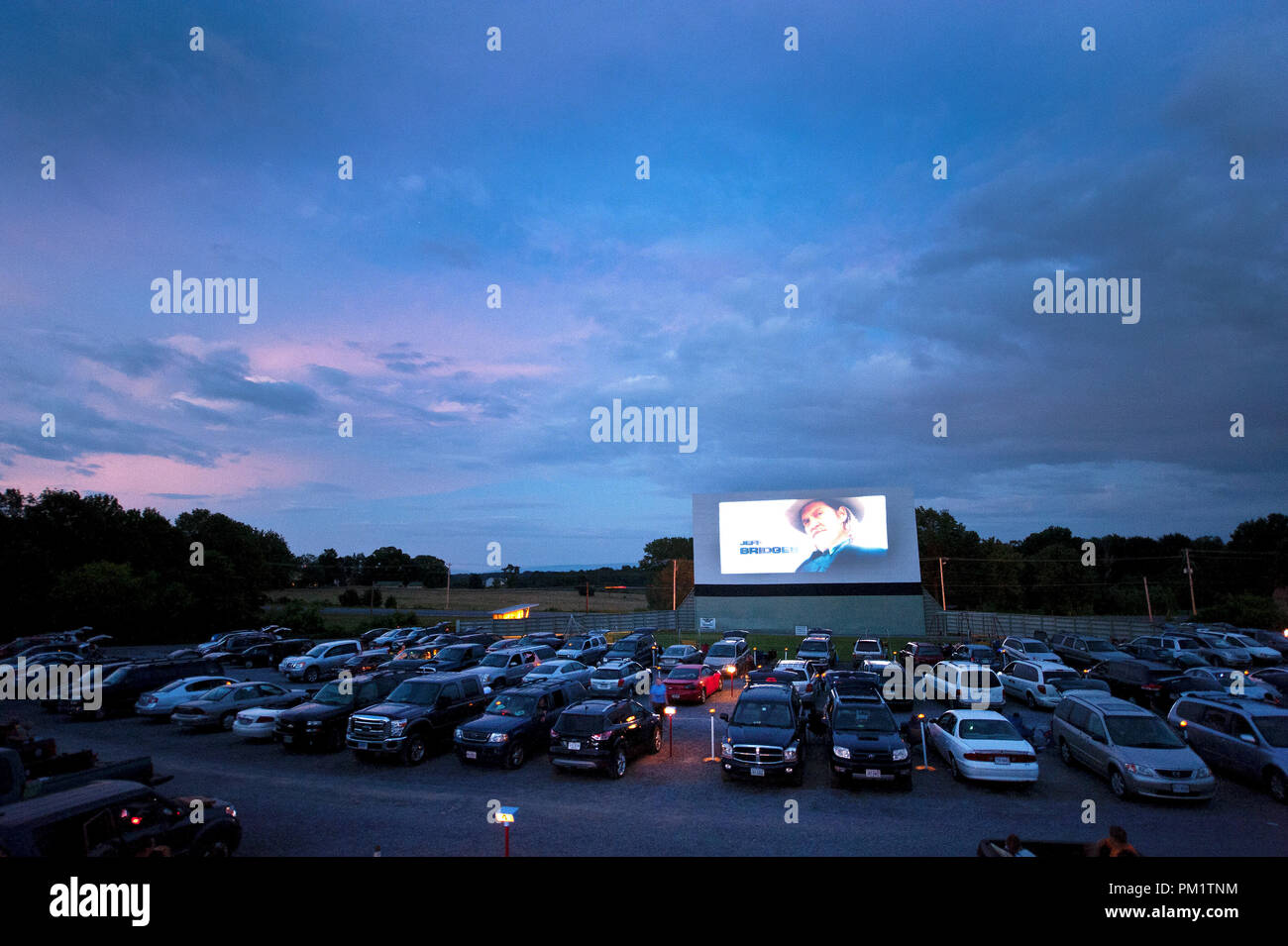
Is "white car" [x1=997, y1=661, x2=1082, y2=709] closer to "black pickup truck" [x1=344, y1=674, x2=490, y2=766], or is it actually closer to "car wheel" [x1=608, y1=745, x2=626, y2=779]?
"car wheel" [x1=608, y1=745, x2=626, y2=779]

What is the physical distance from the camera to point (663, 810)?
12.1 m

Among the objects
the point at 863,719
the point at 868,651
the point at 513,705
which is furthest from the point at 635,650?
the point at 863,719

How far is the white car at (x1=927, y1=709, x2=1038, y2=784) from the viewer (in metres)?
13.1

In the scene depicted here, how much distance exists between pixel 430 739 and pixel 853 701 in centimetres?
983

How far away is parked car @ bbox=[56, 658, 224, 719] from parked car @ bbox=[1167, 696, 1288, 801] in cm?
2829

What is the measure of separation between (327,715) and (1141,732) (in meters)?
17.8

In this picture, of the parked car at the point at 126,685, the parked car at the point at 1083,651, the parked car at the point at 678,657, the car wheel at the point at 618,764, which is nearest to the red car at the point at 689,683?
the parked car at the point at 678,657

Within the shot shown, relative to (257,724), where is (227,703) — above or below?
above

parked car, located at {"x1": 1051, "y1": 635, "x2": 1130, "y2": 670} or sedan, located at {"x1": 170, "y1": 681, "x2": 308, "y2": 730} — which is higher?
sedan, located at {"x1": 170, "y1": 681, "x2": 308, "y2": 730}

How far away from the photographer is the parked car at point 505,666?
23.0 meters

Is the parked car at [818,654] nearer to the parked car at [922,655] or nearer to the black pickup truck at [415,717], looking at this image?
the parked car at [922,655]

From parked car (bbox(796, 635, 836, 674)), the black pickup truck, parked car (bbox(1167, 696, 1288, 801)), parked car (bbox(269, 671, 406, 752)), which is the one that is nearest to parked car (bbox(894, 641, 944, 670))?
parked car (bbox(796, 635, 836, 674))

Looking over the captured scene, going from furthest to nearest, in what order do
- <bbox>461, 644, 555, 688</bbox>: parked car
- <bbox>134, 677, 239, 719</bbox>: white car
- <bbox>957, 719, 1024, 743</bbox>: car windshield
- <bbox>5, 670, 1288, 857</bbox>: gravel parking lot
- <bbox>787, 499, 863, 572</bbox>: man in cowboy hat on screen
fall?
<bbox>787, 499, 863, 572</bbox>: man in cowboy hat on screen
<bbox>461, 644, 555, 688</bbox>: parked car
<bbox>134, 677, 239, 719</bbox>: white car
<bbox>957, 719, 1024, 743</bbox>: car windshield
<bbox>5, 670, 1288, 857</bbox>: gravel parking lot

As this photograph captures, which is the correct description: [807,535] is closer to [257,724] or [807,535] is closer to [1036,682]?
[1036,682]
